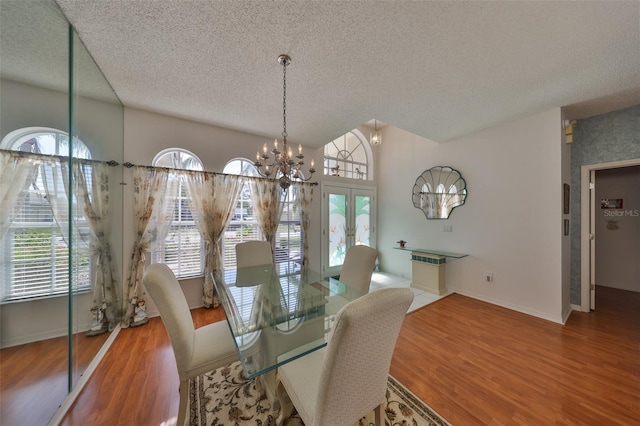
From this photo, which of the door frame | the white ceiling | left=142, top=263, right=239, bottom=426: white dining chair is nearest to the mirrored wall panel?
the white ceiling

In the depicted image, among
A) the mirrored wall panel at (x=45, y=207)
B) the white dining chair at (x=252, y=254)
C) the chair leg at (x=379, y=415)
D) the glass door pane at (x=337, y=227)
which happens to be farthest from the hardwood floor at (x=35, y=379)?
the glass door pane at (x=337, y=227)

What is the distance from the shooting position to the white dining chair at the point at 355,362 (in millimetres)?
863

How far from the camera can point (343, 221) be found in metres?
4.66

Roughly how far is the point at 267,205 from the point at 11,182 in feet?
8.28

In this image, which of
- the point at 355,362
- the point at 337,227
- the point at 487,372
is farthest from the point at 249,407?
the point at 337,227

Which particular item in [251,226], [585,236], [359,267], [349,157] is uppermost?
[349,157]

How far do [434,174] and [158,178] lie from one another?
14.8 ft

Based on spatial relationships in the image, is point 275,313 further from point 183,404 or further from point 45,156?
point 45,156

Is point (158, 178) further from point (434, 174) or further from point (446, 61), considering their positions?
point (434, 174)

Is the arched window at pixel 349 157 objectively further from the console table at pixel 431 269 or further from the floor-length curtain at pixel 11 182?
the floor-length curtain at pixel 11 182

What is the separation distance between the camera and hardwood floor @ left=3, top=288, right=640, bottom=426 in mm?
1462

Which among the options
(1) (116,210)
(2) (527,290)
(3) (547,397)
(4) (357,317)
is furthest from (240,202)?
(2) (527,290)

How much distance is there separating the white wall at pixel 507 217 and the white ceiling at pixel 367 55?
52 cm

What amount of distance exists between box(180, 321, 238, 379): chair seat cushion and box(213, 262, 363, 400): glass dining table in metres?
0.19
